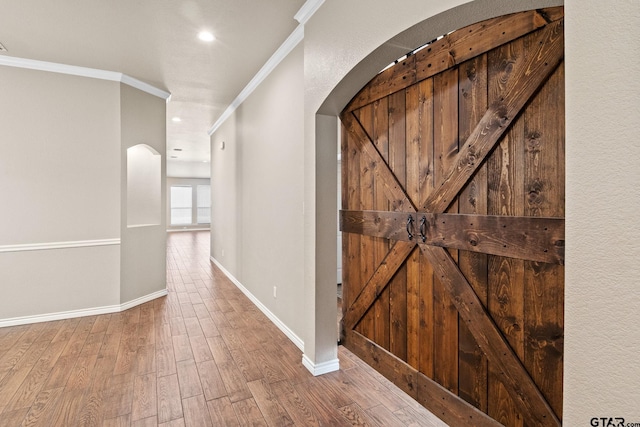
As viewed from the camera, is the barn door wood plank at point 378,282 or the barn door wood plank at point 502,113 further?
the barn door wood plank at point 378,282

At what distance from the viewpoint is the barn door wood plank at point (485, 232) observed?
1.28m

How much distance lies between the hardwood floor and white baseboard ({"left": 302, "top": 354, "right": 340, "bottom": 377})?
0.06 meters

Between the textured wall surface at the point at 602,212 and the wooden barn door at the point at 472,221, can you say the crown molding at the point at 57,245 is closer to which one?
the wooden barn door at the point at 472,221

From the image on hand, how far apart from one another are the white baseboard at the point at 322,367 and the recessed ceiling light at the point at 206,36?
2.86m

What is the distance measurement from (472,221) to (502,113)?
51 cm

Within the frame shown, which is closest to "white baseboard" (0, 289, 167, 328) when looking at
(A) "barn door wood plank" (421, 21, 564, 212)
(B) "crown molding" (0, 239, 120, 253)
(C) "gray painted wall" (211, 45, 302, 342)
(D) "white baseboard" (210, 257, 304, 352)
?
(B) "crown molding" (0, 239, 120, 253)

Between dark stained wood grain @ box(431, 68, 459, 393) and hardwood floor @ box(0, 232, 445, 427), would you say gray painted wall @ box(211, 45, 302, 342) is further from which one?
dark stained wood grain @ box(431, 68, 459, 393)

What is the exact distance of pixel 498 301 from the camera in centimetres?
151

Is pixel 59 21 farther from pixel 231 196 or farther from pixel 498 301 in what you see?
pixel 498 301

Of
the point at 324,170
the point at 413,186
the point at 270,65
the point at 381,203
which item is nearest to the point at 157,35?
the point at 270,65

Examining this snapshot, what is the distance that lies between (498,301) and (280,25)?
260 centimetres

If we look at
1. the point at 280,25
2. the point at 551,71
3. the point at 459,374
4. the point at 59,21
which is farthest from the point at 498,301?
the point at 59,21

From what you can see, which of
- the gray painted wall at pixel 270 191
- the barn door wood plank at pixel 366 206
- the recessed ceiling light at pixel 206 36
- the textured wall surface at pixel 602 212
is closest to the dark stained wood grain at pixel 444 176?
the barn door wood plank at pixel 366 206

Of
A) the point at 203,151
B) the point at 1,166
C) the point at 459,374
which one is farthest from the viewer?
the point at 203,151
